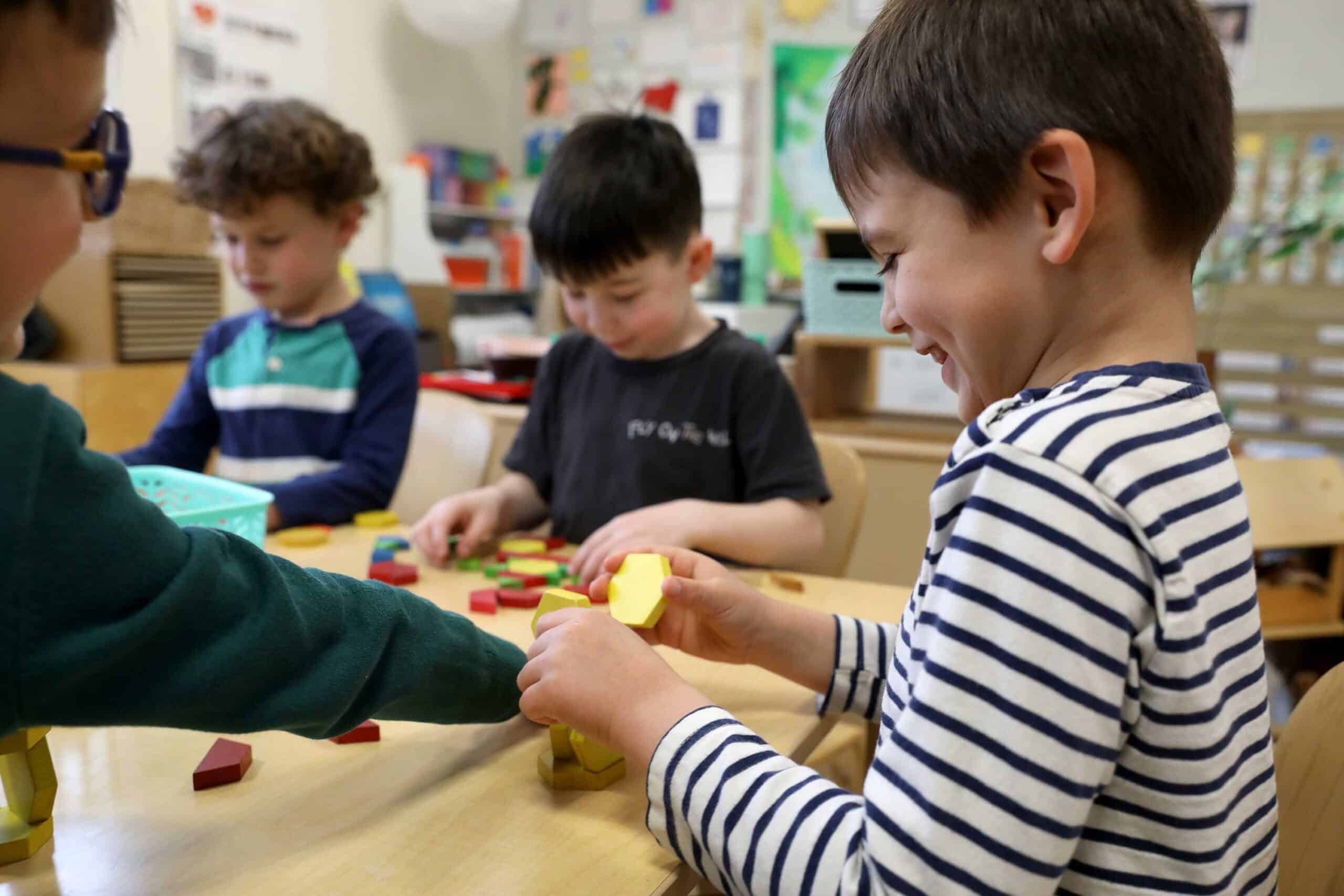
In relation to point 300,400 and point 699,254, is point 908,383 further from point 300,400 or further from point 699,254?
point 300,400

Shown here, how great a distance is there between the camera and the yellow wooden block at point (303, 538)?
3.76 feet

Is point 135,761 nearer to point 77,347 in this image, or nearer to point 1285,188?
point 77,347

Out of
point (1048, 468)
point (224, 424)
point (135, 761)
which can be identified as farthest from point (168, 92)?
point (1048, 468)

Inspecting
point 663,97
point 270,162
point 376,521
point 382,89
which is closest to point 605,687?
point 376,521


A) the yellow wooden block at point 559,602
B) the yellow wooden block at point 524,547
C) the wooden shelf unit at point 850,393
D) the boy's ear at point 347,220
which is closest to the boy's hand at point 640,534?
the yellow wooden block at point 524,547

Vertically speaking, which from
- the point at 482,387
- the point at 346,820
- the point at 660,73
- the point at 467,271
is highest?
the point at 660,73

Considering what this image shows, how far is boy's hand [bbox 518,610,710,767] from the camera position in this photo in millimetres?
565

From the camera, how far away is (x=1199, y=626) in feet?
1.45

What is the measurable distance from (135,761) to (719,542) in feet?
2.00

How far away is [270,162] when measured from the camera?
1.48 metres

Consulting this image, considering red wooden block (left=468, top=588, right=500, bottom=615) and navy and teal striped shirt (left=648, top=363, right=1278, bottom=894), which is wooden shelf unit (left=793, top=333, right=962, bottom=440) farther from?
navy and teal striped shirt (left=648, top=363, right=1278, bottom=894)

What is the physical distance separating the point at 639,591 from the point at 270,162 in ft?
3.55

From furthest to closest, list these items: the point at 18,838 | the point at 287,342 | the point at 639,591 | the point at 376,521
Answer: the point at 287,342, the point at 376,521, the point at 639,591, the point at 18,838

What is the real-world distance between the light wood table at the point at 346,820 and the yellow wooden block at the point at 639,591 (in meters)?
0.10
